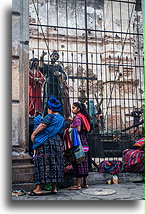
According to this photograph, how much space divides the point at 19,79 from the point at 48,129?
90 centimetres

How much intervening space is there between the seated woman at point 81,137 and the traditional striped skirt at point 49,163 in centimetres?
33

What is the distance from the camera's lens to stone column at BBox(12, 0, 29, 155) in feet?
13.1

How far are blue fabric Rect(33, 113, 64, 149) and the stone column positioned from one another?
0.37 metres

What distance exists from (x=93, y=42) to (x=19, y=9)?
6191 mm

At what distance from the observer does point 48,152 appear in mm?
3711

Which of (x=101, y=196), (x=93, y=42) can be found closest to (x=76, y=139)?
(x=101, y=196)

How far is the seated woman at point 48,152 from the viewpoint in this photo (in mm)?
3662

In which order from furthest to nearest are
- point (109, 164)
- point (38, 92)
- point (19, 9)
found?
point (38, 92), point (109, 164), point (19, 9)

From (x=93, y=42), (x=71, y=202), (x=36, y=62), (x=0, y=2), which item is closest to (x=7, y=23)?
(x=0, y=2)

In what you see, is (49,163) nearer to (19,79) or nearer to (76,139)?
(76,139)

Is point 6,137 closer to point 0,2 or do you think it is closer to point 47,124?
point 47,124

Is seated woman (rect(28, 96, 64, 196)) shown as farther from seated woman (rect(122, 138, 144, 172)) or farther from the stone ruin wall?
the stone ruin wall

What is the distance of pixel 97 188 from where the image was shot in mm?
4086

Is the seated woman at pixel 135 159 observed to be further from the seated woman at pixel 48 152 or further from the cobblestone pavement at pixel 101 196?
the seated woman at pixel 48 152
